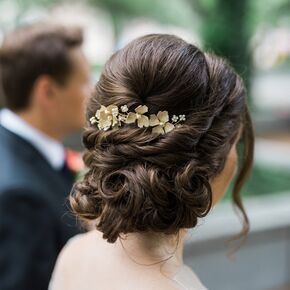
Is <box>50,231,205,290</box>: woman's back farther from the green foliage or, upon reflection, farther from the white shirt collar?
the green foliage

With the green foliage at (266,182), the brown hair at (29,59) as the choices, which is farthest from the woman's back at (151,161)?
the green foliage at (266,182)

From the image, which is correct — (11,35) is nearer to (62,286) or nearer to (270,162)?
(62,286)

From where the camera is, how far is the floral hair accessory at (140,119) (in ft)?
4.94

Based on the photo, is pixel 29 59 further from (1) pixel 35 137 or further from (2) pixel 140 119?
(2) pixel 140 119

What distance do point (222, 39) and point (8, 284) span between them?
212 inches

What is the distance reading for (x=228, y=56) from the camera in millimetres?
3023

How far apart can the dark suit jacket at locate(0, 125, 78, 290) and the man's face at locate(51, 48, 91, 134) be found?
15.5 inches

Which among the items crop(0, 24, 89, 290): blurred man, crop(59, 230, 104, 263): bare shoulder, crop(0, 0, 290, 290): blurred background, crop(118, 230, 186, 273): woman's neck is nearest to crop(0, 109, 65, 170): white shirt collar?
crop(0, 24, 89, 290): blurred man

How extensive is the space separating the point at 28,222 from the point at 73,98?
0.80 m

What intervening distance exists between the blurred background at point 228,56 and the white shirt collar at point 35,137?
2.04 feet

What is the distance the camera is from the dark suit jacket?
2164mm

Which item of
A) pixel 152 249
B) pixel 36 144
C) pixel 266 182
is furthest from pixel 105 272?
pixel 266 182

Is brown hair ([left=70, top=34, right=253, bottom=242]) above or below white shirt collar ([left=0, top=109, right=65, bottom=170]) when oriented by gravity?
above

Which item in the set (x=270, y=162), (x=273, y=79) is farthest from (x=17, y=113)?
(x=273, y=79)
